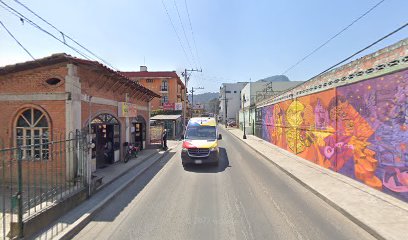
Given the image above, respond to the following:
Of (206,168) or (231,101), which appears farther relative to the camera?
(231,101)

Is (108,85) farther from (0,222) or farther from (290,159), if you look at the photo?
(290,159)

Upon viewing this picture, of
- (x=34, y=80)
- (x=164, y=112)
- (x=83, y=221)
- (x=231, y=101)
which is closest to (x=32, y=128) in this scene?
(x=34, y=80)

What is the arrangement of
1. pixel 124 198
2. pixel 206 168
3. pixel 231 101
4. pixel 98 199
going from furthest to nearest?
1. pixel 231 101
2. pixel 206 168
3. pixel 124 198
4. pixel 98 199

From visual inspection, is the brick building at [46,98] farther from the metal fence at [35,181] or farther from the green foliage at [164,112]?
the green foliage at [164,112]

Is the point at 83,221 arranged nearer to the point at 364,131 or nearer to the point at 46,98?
the point at 46,98

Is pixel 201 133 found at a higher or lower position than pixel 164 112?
lower

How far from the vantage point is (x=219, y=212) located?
6.93 meters

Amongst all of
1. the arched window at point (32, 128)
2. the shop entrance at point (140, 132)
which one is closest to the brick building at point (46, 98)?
the arched window at point (32, 128)

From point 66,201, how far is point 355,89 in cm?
987

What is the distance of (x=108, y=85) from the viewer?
42.2 feet

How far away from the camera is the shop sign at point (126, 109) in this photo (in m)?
14.6

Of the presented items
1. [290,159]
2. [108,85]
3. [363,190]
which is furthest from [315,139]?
[108,85]

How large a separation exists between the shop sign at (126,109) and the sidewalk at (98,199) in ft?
8.87

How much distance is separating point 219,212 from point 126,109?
1011 centimetres
